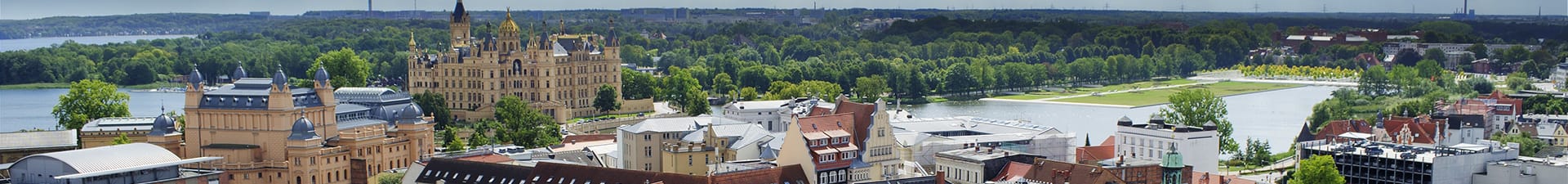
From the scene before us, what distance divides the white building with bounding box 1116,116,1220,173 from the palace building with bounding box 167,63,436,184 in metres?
16.4

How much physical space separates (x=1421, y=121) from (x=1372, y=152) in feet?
46.8

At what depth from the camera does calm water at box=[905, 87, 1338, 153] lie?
7388 cm

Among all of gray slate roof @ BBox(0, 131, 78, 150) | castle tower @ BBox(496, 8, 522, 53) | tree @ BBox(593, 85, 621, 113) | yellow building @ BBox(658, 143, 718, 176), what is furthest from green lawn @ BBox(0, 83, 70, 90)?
yellow building @ BBox(658, 143, 718, 176)

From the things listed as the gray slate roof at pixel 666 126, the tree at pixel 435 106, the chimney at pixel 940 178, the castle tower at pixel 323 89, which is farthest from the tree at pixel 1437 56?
the castle tower at pixel 323 89

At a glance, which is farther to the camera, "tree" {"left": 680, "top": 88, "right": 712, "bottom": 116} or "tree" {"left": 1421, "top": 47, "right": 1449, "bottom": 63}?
"tree" {"left": 1421, "top": 47, "right": 1449, "bottom": 63}

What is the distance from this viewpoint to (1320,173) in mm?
45281

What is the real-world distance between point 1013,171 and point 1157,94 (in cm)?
6149

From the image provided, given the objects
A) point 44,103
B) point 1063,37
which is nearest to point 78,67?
point 44,103

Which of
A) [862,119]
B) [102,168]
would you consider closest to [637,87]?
[862,119]

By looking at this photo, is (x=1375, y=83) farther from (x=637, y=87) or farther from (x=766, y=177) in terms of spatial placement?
(x=766, y=177)

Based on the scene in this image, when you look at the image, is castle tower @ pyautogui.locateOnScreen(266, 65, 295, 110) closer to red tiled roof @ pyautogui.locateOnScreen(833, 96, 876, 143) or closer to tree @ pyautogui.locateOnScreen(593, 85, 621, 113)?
red tiled roof @ pyautogui.locateOnScreen(833, 96, 876, 143)

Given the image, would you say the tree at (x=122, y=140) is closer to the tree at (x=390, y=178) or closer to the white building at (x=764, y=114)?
the tree at (x=390, y=178)

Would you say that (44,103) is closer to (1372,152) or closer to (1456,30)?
(1372,152)

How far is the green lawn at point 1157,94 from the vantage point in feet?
321
